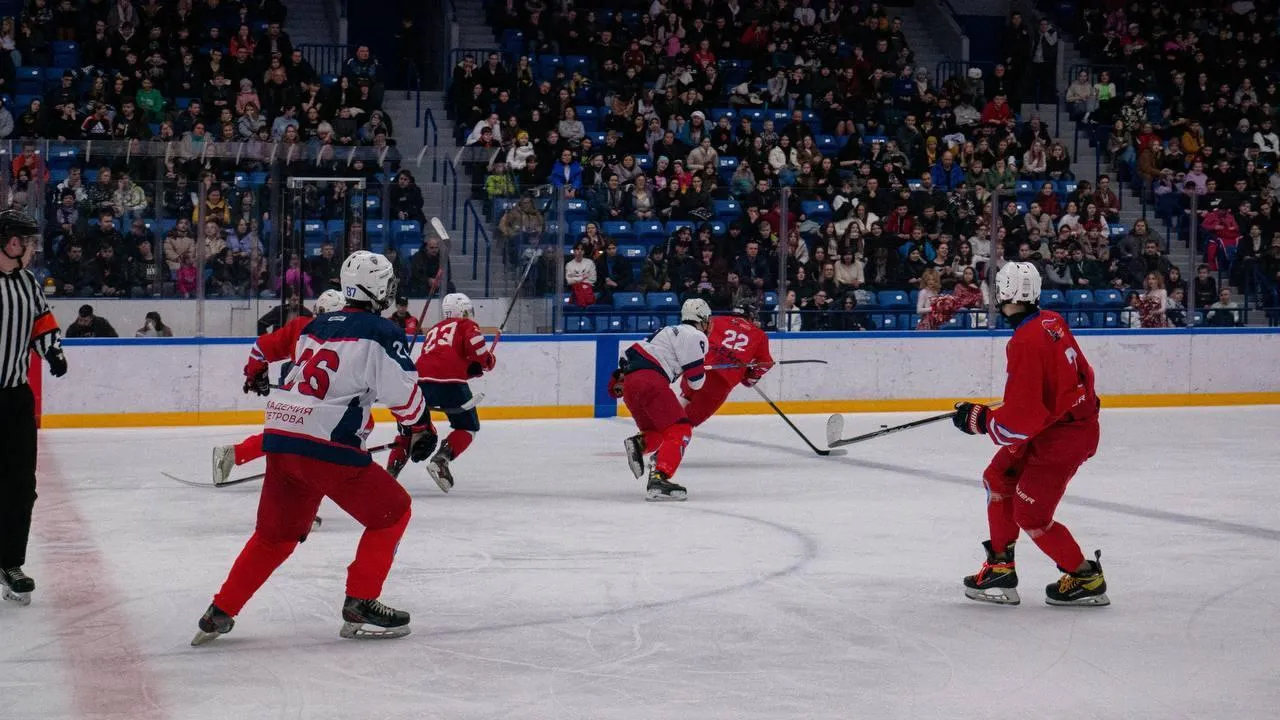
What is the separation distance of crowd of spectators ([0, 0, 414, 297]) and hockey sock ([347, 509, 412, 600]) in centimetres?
755

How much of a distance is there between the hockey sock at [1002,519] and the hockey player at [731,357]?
3945 millimetres

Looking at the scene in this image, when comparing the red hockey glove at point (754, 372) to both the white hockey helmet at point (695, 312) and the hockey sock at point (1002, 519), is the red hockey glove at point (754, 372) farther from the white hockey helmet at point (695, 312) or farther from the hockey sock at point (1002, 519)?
the hockey sock at point (1002, 519)

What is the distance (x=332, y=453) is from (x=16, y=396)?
4.48 feet

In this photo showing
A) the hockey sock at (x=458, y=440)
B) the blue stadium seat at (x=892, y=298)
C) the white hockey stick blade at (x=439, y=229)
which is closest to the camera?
the hockey sock at (x=458, y=440)

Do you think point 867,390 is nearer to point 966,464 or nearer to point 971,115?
point 966,464

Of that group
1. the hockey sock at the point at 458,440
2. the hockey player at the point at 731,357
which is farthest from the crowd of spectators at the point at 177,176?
the hockey sock at the point at 458,440

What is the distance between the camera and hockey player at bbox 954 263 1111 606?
5.43m

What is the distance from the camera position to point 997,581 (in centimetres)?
572

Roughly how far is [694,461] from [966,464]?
1.80 m

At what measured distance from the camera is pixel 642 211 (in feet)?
45.5

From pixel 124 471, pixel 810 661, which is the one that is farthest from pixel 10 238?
pixel 124 471

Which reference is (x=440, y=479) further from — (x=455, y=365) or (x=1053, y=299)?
(x=1053, y=299)

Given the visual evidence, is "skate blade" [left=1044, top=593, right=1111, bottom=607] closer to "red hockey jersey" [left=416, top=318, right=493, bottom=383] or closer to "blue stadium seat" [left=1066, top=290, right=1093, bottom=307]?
"red hockey jersey" [left=416, top=318, right=493, bottom=383]

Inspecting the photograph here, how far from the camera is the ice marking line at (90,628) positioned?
4328 millimetres
